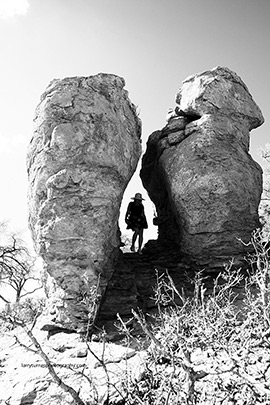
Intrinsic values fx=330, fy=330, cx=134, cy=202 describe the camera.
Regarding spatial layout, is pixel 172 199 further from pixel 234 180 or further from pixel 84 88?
pixel 84 88

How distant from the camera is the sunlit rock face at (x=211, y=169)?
9.41 metres

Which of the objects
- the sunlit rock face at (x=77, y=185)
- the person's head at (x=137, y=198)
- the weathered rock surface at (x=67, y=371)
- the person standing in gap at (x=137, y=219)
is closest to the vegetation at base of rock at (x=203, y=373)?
the weathered rock surface at (x=67, y=371)

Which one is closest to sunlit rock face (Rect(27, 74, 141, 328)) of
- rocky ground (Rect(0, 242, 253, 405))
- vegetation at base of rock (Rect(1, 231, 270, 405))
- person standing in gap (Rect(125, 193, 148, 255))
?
rocky ground (Rect(0, 242, 253, 405))

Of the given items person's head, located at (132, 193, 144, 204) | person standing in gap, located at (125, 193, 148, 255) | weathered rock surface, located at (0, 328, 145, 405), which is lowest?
weathered rock surface, located at (0, 328, 145, 405)

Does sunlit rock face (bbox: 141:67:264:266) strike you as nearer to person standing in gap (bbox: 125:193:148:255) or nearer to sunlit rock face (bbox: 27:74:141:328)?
person standing in gap (bbox: 125:193:148:255)

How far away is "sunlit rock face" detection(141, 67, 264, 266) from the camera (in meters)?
9.41

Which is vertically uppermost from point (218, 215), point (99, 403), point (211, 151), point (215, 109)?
point (215, 109)

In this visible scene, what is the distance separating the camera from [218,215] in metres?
9.38

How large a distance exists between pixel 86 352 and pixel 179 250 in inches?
185

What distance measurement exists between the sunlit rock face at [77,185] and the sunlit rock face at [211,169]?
173cm

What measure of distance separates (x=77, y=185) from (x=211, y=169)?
395 centimetres

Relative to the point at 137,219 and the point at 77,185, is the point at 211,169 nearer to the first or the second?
the point at 137,219

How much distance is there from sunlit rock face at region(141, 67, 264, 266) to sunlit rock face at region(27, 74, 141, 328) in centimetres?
173

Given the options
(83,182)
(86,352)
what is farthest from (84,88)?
(86,352)
